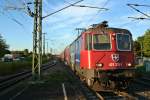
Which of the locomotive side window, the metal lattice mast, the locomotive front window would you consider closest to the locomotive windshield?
the locomotive front window

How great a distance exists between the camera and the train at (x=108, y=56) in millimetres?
18859

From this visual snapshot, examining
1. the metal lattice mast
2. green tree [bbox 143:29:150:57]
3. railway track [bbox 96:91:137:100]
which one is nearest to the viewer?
railway track [bbox 96:91:137:100]

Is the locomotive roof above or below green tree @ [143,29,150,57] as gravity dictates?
below

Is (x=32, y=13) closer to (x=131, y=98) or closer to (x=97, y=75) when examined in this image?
(x=97, y=75)

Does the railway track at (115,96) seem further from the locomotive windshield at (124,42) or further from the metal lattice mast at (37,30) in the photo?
the metal lattice mast at (37,30)

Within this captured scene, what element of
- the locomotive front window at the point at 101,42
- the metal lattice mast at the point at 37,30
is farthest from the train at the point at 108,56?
the metal lattice mast at the point at 37,30

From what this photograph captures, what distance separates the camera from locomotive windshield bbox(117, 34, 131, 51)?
19562 millimetres

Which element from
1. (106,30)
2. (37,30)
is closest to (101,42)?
(106,30)

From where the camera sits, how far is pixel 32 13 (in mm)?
28391

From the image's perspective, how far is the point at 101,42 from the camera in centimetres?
1970

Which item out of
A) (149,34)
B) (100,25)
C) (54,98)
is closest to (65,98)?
(54,98)

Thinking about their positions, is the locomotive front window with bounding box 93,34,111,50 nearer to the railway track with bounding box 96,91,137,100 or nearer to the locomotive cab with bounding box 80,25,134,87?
the locomotive cab with bounding box 80,25,134,87

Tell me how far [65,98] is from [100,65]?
10.6 ft

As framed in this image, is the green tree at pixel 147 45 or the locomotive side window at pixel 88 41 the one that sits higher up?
the green tree at pixel 147 45
